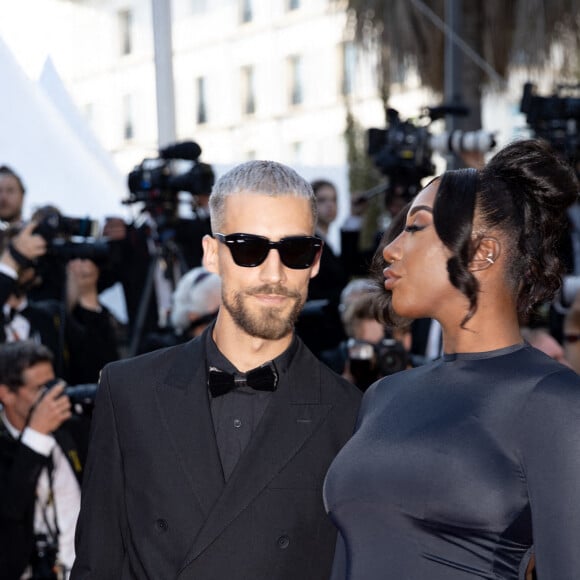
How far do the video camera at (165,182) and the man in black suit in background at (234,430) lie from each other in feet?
8.52

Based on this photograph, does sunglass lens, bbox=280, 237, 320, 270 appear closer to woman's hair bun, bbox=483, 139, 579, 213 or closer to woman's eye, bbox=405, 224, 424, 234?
woman's eye, bbox=405, 224, 424, 234

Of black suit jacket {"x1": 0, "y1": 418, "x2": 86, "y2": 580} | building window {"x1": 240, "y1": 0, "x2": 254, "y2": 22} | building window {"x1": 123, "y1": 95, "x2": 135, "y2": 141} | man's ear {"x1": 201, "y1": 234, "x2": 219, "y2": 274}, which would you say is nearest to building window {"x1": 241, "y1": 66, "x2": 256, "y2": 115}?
building window {"x1": 240, "y1": 0, "x2": 254, "y2": 22}

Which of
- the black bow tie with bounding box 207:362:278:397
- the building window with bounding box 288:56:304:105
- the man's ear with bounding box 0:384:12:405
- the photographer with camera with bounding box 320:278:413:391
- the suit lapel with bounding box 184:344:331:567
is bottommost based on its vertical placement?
the man's ear with bounding box 0:384:12:405

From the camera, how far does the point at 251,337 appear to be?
2.63 meters

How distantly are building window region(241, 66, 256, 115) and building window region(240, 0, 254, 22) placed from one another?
1.10 metres

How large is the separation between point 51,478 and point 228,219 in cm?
214

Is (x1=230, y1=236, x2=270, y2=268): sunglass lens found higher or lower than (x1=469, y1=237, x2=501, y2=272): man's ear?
lower

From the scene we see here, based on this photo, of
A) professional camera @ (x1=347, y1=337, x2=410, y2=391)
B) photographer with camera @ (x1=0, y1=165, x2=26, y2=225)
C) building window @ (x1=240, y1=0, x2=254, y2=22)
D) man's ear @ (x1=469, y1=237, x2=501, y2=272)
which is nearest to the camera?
man's ear @ (x1=469, y1=237, x2=501, y2=272)

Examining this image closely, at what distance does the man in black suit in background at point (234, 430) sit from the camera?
2.46 m

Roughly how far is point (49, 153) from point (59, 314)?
1282mm

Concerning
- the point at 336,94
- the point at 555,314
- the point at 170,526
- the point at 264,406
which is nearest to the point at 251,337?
the point at 264,406

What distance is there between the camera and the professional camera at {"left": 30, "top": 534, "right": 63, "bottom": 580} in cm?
438

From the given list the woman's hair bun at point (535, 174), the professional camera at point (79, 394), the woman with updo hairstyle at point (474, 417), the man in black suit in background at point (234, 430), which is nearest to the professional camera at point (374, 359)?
the professional camera at point (79, 394)

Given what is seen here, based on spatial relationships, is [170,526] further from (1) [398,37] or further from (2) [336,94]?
(2) [336,94]
